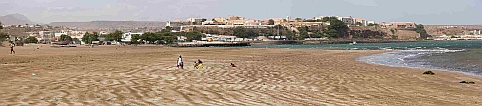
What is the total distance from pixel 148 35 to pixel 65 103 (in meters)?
108

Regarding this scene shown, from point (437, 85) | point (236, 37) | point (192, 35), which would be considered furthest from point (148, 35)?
point (437, 85)

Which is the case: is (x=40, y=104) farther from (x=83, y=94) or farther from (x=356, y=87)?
(x=356, y=87)

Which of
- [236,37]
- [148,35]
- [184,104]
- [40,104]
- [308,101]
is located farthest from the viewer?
[236,37]

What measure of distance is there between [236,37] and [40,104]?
186000mm

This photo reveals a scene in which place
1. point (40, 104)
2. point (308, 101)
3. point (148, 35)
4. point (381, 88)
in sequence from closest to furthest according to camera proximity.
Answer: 1. point (40, 104)
2. point (308, 101)
3. point (381, 88)
4. point (148, 35)

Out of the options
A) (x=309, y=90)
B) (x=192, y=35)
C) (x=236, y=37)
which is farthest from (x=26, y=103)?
(x=236, y=37)

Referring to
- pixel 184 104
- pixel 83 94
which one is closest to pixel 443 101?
pixel 184 104

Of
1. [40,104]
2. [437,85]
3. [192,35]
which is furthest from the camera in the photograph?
[192,35]

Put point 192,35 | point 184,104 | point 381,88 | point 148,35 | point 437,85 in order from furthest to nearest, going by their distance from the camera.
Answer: point 192,35 → point 148,35 → point 437,85 → point 381,88 → point 184,104

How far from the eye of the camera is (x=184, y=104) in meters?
10.7

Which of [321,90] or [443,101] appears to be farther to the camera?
[321,90]

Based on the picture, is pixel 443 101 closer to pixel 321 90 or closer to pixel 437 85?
pixel 321 90

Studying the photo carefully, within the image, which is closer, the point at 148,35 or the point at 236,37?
the point at 148,35

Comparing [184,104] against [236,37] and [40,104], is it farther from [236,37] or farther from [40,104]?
[236,37]
